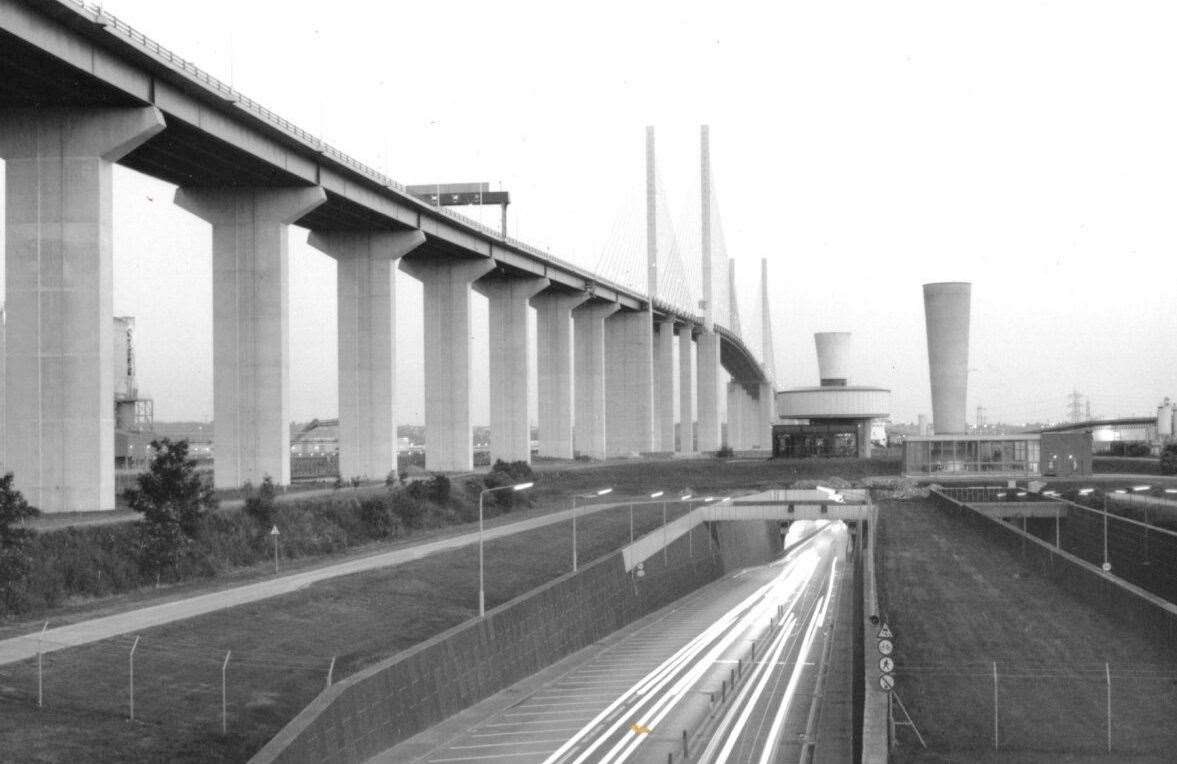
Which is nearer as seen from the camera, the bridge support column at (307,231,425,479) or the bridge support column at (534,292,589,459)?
the bridge support column at (307,231,425,479)

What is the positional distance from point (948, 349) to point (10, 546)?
102 m

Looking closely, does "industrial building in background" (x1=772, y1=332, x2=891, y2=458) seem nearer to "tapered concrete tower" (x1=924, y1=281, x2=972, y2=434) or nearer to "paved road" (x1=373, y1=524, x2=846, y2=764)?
"tapered concrete tower" (x1=924, y1=281, x2=972, y2=434)

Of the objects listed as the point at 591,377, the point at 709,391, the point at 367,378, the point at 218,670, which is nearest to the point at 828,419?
the point at 709,391

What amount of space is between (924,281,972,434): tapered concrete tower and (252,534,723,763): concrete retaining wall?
2836 inches

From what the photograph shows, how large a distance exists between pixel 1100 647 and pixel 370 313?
151 ft

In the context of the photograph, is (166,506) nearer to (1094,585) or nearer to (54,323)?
(54,323)

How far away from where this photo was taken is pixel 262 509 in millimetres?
45750

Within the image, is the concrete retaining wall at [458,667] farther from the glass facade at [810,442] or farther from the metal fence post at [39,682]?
the glass facade at [810,442]

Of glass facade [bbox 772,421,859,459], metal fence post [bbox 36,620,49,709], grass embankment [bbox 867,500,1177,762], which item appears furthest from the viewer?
glass facade [bbox 772,421,859,459]

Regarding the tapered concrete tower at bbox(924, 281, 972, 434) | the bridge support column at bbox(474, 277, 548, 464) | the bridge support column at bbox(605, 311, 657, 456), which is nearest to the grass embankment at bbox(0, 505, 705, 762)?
the bridge support column at bbox(474, 277, 548, 464)

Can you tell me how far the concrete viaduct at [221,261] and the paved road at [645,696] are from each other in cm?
1778

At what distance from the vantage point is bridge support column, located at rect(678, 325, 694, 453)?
5610 inches

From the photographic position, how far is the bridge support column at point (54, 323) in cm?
4169

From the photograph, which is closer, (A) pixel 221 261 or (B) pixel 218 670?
(B) pixel 218 670
